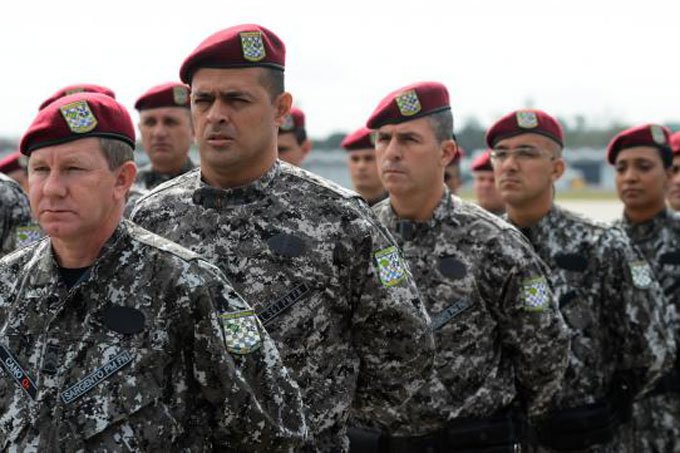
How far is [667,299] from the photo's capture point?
6691 mm

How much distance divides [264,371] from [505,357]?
7.69ft

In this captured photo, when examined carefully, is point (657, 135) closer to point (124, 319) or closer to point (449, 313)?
point (449, 313)

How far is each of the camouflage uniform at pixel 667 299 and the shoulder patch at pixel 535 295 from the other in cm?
203

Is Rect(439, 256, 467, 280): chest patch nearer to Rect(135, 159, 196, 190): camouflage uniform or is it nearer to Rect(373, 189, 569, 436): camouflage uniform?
Rect(373, 189, 569, 436): camouflage uniform

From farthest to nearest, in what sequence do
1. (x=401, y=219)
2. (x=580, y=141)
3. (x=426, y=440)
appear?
(x=580, y=141) < (x=401, y=219) < (x=426, y=440)

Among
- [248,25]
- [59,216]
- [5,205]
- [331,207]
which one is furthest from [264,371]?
[5,205]

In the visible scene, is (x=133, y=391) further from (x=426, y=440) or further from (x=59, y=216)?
(x=426, y=440)

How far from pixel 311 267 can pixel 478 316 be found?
145cm

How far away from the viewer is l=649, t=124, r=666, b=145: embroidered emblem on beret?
7.03 metres

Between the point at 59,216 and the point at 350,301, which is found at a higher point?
the point at 59,216

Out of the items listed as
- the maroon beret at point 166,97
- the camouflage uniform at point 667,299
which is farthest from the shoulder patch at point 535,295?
the maroon beret at point 166,97

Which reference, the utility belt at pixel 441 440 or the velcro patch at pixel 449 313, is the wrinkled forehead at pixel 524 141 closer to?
the velcro patch at pixel 449 313

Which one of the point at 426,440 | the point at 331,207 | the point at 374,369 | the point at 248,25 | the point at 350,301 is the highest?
the point at 248,25

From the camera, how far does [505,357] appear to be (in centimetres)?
486
